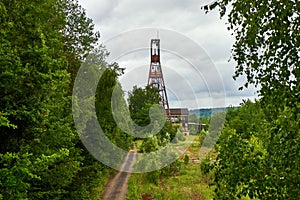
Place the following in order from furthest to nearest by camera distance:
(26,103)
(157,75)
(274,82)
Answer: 1. (157,75)
2. (26,103)
3. (274,82)

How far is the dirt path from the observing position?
54.0 feet

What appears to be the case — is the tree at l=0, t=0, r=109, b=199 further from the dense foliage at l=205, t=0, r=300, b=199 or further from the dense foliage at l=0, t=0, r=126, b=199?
the dense foliage at l=205, t=0, r=300, b=199

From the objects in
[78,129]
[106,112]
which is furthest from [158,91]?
[78,129]

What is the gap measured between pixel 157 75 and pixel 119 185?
56.8ft

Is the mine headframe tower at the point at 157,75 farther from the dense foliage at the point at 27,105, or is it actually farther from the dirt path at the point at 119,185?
the dense foliage at the point at 27,105

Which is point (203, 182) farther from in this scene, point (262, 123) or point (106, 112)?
point (262, 123)

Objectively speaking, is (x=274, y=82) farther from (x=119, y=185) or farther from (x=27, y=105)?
(x=119, y=185)

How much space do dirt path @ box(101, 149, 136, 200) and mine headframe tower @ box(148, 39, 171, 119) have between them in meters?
10.4

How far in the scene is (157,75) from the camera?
34.9m

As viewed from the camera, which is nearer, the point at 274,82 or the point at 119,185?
the point at 274,82

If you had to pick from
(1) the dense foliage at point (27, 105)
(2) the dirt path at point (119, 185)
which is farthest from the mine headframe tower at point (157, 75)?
(1) the dense foliage at point (27, 105)

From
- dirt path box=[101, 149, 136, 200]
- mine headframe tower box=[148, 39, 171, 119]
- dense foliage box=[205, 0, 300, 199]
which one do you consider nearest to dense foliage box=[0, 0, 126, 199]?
dense foliage box=[205, 0, 300, 199]

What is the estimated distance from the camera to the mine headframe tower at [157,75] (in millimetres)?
32469

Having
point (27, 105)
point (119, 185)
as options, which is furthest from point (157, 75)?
point (27, 105)
